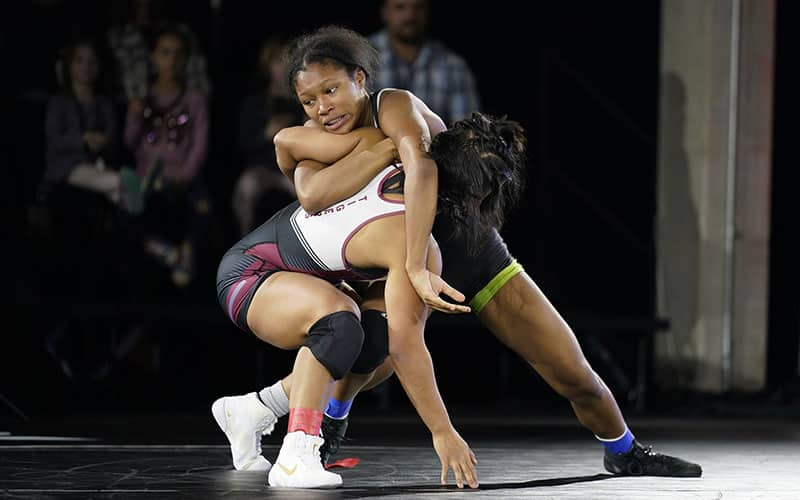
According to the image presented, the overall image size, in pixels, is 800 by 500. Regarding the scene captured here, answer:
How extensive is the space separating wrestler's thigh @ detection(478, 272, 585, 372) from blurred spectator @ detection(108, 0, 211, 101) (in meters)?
3.05

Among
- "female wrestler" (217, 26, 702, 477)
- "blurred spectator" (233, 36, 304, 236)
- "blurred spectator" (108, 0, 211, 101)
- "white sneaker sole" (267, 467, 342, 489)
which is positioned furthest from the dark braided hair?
"blurred spectator" (108, 0, 211, 101)

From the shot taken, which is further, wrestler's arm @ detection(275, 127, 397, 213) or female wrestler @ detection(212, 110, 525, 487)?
wrestler's arm @ detection(275, 127, 397, 213)

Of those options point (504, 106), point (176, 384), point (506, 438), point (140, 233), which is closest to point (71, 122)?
point (140, 233)

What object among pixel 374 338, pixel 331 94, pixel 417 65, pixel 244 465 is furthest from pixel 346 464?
pixel 417 65

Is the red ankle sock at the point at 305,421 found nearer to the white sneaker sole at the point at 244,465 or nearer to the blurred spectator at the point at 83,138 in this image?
the white sneaker sole at the point at 244,465

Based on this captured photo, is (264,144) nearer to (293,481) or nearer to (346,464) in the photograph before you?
(346,464)

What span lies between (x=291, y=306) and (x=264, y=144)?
2869 mm

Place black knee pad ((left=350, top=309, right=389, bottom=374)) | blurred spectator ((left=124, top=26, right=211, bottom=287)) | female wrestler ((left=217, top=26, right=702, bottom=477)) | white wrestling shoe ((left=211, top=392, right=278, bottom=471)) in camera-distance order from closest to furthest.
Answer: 1. female wrestler ((left=217, top=26, right=702, bottom=477))
2. black knee pad ((left=350, top=309, right=389, bottom=374))
3. white wrestling shoe ((left=211, top=392, right=278, bottom=471))
4. blurred spectator ((left=124, top=26, right=211, bottom=287))

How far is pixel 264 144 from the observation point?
5504 mm

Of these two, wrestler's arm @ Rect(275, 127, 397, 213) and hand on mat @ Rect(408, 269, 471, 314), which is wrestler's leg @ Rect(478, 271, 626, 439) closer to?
hand on mat @ Rect(408, 269, 471, 314)

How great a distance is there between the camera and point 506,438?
396 cm

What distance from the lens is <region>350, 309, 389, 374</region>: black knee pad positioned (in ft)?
9.21

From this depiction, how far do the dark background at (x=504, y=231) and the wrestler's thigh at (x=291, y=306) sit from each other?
2.20 metres

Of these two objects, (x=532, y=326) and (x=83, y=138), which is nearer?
(x=532, y=326)
